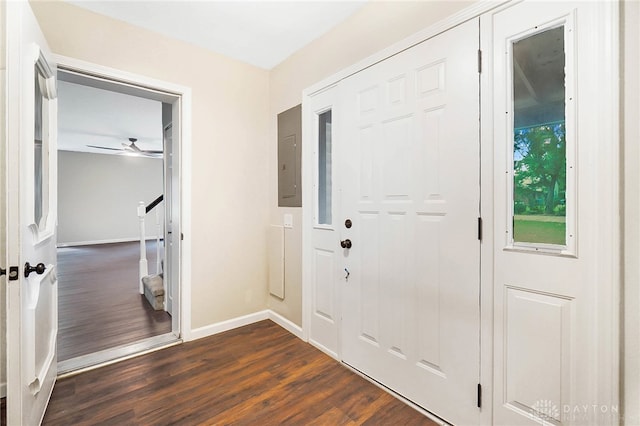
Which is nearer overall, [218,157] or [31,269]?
[31,269]

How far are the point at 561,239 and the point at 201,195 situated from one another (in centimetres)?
261

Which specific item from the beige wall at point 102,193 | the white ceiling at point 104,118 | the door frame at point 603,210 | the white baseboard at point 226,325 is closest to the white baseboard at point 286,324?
the white baseboard at point 226,325

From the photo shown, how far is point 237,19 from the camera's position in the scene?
7.29 feet

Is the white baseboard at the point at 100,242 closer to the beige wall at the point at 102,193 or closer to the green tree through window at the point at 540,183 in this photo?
the beige wall at the point at 102,193

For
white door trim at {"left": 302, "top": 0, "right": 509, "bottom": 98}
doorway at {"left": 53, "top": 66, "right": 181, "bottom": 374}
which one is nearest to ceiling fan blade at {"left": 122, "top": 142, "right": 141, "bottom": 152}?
doorway at {"left": 53, "top": 66, "right": 181, "bottom": 374}

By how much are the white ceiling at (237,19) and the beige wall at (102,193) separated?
25.5ft

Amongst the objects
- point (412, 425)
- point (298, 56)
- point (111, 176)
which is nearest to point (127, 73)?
point (298, 56)

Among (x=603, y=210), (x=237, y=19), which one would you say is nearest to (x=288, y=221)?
(x=237, y=19)

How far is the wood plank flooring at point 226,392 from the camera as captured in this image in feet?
5.29

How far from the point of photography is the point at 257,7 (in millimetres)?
A: 2084

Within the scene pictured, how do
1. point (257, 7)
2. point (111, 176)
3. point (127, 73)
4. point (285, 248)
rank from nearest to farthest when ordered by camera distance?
point (257, 7) < point (127, 73) < point (285, 248) < point (111, 176)

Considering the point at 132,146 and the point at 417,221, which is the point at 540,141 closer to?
the point at 417,221

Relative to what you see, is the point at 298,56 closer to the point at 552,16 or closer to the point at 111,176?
the point at 552,16

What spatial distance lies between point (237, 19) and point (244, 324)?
277 cm
